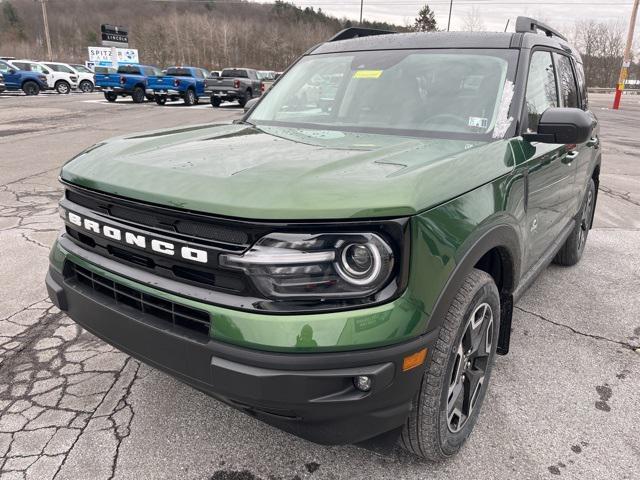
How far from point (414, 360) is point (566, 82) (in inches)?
113

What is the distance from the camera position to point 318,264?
167 cm

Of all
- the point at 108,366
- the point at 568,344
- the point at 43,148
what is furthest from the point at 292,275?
the point at 43,148

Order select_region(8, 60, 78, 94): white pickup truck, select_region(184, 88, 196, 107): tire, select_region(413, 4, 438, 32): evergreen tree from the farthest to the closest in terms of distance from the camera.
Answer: select_region(413, 4, 438, 32): evergreen tree → select_region(8, 60, 78, 94): white pickup truck → select_region(184, 88, 196, 107): tire

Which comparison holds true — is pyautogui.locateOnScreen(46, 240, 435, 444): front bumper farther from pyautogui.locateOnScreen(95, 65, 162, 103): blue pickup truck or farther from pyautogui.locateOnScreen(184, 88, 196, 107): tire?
pyautogui.locateOnScreen(95, 65, 162, 103): blue pickup truck

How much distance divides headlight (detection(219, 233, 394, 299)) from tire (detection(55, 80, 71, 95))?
110ft

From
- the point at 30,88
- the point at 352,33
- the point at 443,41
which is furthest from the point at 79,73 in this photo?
the point at 443,41

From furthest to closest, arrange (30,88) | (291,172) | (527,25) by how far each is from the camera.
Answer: (30,88) → (527,25) → (291,172)

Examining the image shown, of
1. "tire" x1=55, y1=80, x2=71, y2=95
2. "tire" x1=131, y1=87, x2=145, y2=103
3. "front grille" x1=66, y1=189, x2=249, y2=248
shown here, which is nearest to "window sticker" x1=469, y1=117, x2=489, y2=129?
"front grille" x1=66, y1=189, x2=249, y2=248

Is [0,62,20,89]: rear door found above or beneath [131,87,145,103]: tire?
above

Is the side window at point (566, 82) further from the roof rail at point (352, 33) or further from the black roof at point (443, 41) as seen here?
the roof rail at point (352, 33)

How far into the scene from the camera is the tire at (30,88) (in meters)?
27.0

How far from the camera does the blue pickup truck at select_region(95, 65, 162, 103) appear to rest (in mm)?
23750

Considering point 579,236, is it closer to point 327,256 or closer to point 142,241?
point 327,256

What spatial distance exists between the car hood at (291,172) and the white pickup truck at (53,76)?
102 feet
